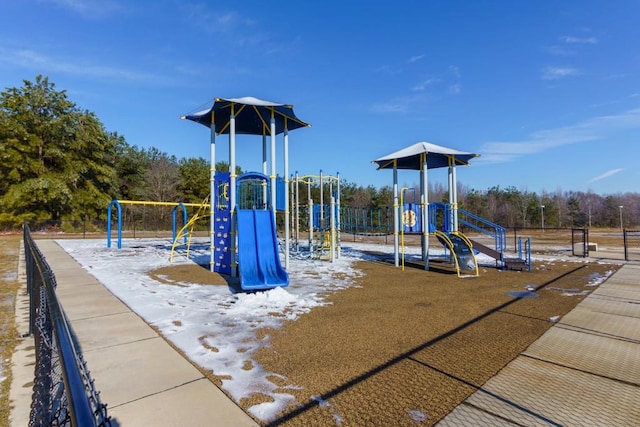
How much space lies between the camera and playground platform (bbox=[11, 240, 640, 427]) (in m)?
2.77

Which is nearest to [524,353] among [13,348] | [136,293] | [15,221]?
→ [13,348]

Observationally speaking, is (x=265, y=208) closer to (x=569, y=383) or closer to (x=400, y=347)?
(x=400, y=347)

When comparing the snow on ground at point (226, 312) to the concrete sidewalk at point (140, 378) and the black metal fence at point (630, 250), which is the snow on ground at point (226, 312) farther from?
the black metal fence at point (630, 250)

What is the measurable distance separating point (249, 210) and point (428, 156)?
6.29 m

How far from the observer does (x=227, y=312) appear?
19.3 feet

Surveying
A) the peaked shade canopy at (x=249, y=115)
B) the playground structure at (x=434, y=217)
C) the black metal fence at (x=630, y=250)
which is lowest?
the black metal fence at (x=630, y=250)

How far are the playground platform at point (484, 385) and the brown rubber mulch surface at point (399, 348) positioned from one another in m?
0.23

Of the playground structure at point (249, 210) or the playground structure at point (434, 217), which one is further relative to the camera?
the playground structure at point (434, 217)

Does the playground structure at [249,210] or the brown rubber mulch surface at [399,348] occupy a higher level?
the playground structure at [249,210]

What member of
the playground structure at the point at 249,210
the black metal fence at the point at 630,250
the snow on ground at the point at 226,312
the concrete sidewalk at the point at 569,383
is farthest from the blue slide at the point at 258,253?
the black metal fence at the point at 630,250

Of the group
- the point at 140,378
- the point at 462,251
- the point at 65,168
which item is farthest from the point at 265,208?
the point at 65,168

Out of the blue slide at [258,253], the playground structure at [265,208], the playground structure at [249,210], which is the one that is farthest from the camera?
the playground structure at [265,208]

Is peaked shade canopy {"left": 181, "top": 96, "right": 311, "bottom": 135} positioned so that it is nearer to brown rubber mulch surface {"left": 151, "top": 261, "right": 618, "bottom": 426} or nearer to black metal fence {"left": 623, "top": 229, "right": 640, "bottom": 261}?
brown rubber mulch surface {"left": 151, "top": 261, "right": 618, "bottom": 426}

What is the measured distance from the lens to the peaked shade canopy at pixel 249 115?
9.43 m
